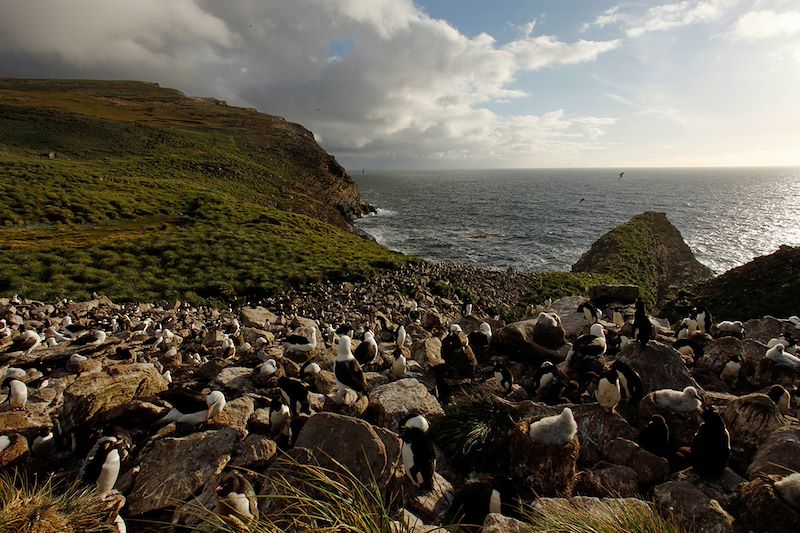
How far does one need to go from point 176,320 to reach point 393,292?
48.5 ft

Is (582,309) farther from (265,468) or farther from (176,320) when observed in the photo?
(176,320)

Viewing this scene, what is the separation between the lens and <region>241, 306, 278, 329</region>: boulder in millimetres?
19570

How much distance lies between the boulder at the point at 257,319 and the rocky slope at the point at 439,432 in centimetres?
603

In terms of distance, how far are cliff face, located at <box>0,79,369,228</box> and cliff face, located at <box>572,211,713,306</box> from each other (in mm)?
47167

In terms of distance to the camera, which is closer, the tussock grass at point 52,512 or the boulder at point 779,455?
the tussock grass at point 52,512

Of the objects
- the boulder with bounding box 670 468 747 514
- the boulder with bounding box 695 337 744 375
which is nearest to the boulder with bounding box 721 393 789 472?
the boulder with bounding box 670 468 747 514

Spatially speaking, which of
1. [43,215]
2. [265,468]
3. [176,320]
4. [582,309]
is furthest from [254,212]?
[265,468]

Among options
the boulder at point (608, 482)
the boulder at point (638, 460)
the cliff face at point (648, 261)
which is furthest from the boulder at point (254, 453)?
the cliff face at point (648, 261)

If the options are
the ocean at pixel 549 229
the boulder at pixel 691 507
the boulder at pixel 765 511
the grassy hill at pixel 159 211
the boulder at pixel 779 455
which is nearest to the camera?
the boulder at pixel 765 511

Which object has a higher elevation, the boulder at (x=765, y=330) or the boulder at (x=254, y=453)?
the boulder at (x=254, y=453)

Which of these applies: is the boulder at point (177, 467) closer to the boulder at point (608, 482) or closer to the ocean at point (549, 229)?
the boulder at point (608, 482)

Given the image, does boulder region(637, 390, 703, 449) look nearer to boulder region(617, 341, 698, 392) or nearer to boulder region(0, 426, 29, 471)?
boulder region(617, 341, 698, 392)

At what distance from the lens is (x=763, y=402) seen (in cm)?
757

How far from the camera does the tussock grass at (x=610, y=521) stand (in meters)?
4.24
